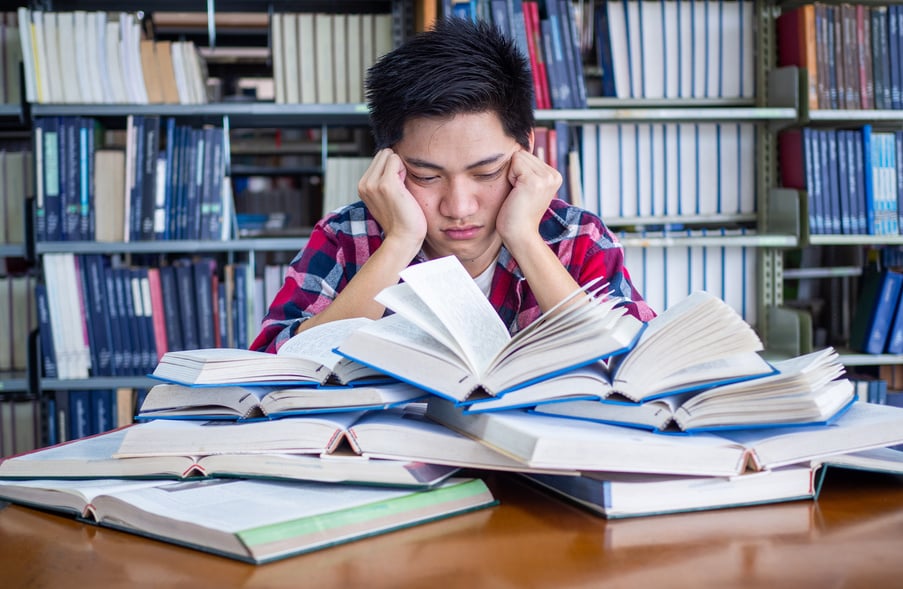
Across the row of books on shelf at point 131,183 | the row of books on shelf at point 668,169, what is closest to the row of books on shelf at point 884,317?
the row of books on shelf at point 668,169

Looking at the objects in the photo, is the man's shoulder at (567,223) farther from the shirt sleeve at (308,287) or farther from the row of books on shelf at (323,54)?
the row of books on shelf at (323,54)

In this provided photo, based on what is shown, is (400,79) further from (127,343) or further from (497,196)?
(127,343)

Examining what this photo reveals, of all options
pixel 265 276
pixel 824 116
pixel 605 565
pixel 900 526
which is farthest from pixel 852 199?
pixel 605 565

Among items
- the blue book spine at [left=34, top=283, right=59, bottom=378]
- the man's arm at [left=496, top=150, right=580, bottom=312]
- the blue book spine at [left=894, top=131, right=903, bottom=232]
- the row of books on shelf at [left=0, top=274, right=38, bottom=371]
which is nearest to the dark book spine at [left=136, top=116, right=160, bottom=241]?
the blue book spine at [left=34, top=283, right=59, bottom=378]

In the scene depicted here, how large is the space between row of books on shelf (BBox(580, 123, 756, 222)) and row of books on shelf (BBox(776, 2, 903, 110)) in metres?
0.24

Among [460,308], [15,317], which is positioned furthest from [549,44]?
[460,308]

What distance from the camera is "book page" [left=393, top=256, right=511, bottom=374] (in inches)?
26.1

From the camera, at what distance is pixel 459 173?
1.17 meters

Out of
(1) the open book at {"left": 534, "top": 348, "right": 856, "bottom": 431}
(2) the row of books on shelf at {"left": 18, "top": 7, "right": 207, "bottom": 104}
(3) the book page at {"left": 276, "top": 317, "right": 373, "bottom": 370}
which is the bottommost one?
(1) the open book at {"left": 534, "top": 348, "right": 856, "bottom": 431}

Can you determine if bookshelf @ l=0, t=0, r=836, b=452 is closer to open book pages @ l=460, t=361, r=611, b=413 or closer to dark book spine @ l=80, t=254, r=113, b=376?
Answer: dark book spine @ l=80, t=254, r=113, b=376

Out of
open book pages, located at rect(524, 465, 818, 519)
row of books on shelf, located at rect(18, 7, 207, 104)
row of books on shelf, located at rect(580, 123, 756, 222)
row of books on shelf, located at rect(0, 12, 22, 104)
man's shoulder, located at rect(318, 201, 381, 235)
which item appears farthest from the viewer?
row of books on shelf, located at rect(580, 123, 756, 222)

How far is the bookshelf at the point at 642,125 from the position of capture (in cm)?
237

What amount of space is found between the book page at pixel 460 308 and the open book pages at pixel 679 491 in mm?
122

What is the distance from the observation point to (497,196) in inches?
49.1
